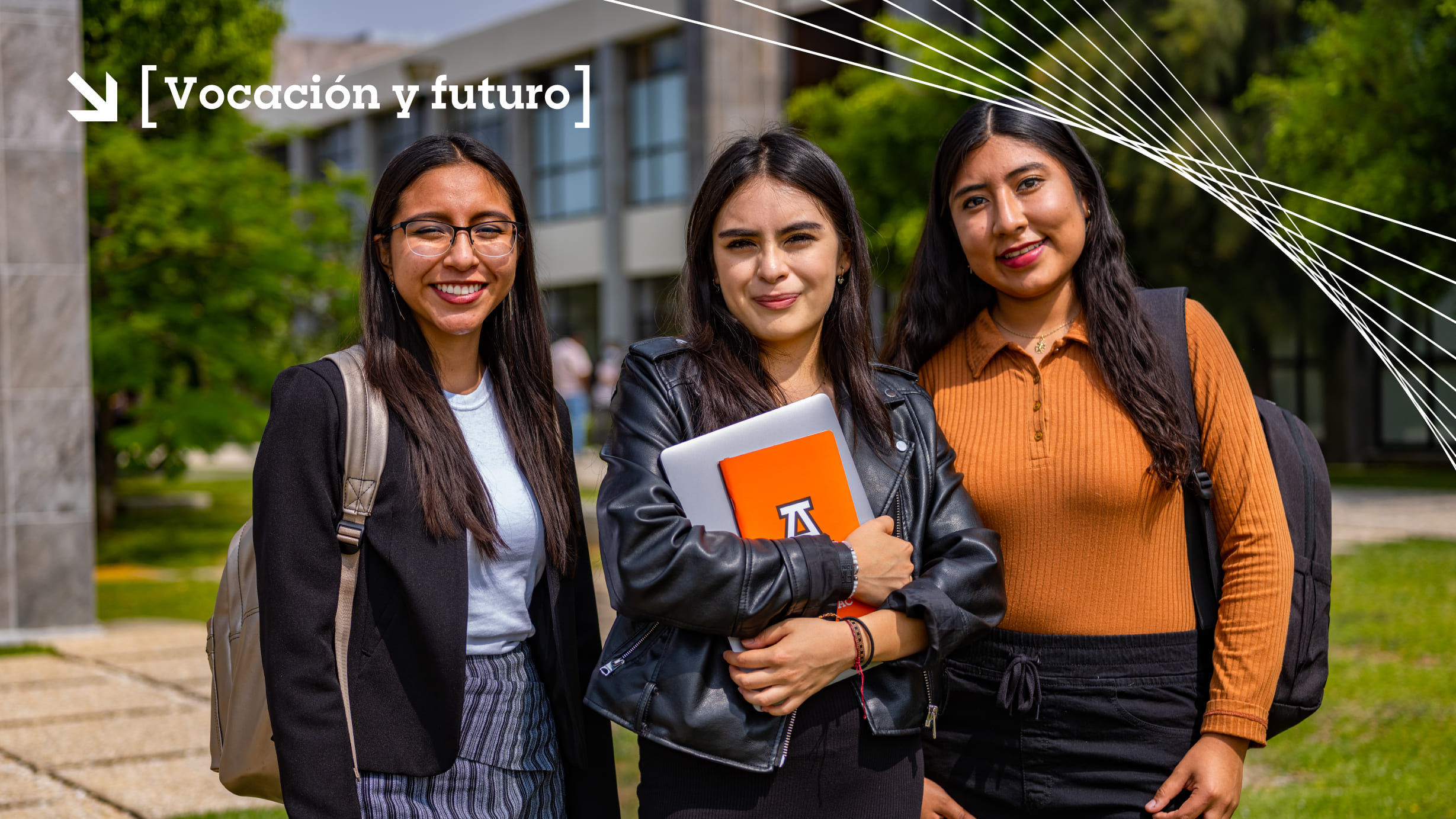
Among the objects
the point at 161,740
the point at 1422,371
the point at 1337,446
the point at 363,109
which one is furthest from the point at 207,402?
the point at 363,109

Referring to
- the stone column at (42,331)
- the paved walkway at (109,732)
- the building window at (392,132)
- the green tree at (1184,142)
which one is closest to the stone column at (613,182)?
the building window at (392,132)

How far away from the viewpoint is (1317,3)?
651 inches

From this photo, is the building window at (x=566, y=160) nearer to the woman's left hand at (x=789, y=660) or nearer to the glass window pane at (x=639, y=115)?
the glass window pane at (x=639, y=115)

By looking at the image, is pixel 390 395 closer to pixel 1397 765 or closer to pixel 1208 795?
pixel 1208 795

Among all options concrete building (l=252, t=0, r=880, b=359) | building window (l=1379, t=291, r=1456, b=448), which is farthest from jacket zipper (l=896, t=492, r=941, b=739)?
concrete building (l=252, t=0, r=880, b=359)

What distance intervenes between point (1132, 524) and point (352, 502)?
56.7 inches

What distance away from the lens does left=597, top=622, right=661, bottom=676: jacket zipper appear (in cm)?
229

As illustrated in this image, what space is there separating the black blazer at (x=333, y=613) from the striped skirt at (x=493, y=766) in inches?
1.6

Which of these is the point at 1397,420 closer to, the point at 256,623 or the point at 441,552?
the point at 441,552

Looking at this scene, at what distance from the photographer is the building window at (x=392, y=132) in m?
41.5

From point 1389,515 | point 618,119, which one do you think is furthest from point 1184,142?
point 618,119

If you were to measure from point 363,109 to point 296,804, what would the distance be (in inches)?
1713

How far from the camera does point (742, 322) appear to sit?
2422 millimetres

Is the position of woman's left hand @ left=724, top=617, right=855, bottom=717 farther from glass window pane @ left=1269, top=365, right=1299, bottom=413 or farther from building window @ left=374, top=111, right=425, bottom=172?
building window @ left=374, top=111, right=425, bottom=172
